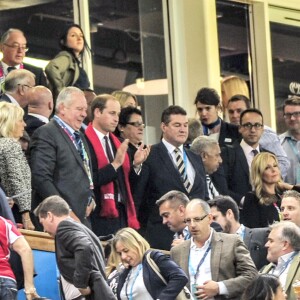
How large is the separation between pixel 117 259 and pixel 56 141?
1.61 m

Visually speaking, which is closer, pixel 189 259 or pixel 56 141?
pixel 189 259

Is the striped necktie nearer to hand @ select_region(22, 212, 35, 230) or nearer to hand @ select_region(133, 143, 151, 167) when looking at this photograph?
hand @ select_region(133, 143, 151, 167)

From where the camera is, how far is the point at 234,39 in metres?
22.8

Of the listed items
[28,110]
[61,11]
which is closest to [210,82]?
[61,11]

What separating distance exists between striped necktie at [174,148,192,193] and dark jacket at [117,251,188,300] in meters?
2.96

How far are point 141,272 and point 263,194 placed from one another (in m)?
3.43

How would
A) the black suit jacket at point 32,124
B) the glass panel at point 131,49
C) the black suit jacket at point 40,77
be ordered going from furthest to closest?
the glass panel at point 131,49 → the black suit jacket at point 40,77 → the black suit jacket at point 32,124

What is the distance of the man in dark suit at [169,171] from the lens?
16.5 m

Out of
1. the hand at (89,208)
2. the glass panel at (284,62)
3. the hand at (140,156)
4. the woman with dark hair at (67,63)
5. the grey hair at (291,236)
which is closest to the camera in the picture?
the grey hair at (291,236)

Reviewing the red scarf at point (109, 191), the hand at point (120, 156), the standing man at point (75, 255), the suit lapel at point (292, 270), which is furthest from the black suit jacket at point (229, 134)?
the standing man at point (75, 255)

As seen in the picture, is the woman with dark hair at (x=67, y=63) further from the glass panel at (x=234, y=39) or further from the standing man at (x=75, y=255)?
the glass panel at (x=234, y=39)

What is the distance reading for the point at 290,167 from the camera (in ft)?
63.0

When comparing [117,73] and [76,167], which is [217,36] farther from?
[76,167]

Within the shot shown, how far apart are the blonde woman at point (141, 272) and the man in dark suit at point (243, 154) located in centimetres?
405
